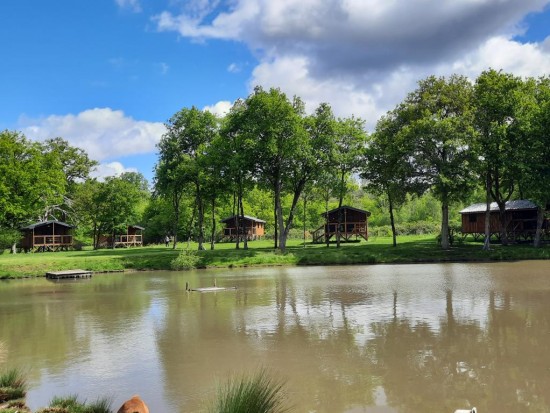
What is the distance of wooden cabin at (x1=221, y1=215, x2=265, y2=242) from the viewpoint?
81.4 m

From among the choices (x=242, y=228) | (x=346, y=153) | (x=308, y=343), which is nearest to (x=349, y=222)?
(x=346, y=153)

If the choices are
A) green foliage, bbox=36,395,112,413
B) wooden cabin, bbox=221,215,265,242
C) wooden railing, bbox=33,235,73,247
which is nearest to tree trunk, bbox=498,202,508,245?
→ wooden cabin, bbox=221,215,265,242

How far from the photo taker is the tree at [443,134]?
150 feet

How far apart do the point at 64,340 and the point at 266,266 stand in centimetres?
2827

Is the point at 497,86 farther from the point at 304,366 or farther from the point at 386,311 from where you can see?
the point at 304,366

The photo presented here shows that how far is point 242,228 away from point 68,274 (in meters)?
40.4

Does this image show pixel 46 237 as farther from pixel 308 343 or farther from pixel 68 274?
Result: pixel 308 343

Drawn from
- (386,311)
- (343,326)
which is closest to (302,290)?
(386,311)

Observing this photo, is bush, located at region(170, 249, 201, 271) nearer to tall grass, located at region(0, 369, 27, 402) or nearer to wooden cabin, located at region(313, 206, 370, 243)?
wooden cabin, located at region(313, 206, 370, 243)

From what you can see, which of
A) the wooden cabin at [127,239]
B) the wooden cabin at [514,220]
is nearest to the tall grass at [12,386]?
the wooden cabin at [514,220]

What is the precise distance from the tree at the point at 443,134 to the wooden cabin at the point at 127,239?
47.2 m

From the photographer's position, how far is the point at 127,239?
77500mm

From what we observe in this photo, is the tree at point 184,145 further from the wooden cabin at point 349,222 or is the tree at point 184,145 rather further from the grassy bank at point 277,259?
the wooden cabin at point 349,222

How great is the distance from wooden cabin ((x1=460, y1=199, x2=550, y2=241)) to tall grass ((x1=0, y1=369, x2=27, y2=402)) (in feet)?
173
